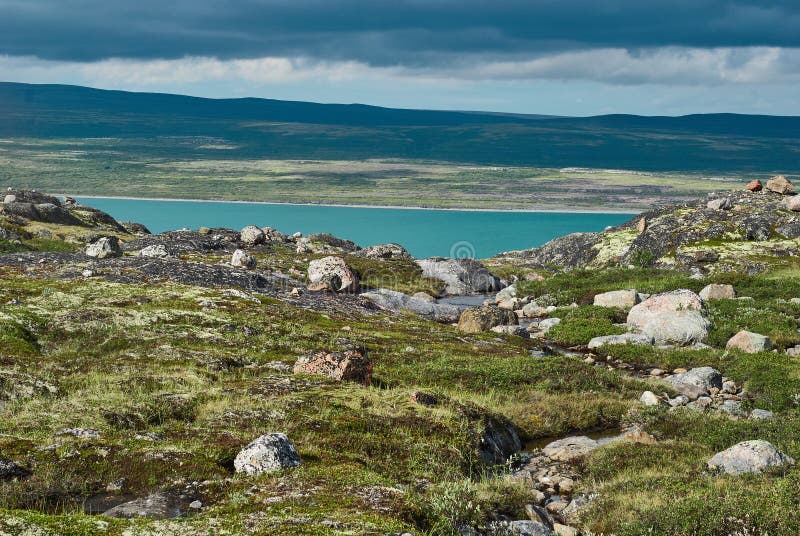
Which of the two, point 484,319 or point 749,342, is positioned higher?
point 749,342

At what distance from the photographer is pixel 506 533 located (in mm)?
14188

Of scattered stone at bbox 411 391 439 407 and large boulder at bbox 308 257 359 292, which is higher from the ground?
scattered stone at bbox 411 391 439 407

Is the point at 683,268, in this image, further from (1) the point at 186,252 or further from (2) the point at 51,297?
(2) the point at 51,297

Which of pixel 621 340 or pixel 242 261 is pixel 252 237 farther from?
pixel 621 340

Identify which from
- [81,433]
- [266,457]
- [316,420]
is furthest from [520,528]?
[81,433]

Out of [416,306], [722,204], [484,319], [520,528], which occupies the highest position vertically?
[722,204]

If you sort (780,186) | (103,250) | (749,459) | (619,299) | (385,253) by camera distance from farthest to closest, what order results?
(385,253) → (780,186) → (103,250) → (619,299) → (749,459)

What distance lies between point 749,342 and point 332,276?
39468mm

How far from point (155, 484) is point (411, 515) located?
5949 mm

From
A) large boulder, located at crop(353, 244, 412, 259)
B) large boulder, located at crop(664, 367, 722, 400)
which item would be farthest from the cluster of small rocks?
large boulder, located at crop(353, 244, 412, 259)

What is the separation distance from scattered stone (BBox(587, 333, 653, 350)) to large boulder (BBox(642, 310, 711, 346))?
25.7 inches

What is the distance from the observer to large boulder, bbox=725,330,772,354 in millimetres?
41844

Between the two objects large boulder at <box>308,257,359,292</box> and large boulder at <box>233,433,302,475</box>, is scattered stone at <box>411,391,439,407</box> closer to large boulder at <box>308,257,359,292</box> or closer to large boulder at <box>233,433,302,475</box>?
large boulder at <box>233,433,302,475</box>

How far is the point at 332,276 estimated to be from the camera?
6912 cm
